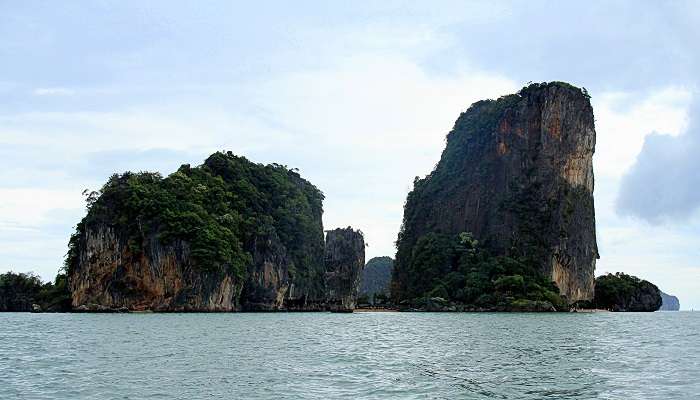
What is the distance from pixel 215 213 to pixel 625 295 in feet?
260

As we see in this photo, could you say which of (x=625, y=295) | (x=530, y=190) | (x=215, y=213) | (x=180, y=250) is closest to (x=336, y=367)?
(x=180, y=250)

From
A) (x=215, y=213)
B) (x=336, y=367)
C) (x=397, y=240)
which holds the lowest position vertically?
(x=336, y=367)

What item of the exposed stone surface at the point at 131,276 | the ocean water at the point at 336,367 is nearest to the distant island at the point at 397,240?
the exposed stone surface at the point at 131,276

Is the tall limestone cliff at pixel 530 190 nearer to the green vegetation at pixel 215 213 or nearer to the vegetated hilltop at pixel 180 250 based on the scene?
the green vegetation at pixel 215 213

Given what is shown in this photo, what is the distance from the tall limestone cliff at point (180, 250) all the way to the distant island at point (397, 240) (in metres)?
0.17

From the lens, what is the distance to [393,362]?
98.6ft

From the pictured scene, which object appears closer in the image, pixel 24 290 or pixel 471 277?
pixel 24 290

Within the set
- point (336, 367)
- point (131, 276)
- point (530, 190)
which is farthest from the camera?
point (530, 190)

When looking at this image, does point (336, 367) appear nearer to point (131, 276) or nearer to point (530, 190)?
point (131, 276)

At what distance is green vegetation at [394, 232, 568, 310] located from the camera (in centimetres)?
11138

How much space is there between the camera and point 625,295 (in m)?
132

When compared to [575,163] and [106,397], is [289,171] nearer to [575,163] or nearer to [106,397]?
[575,163]

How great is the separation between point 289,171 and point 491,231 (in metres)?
39.5

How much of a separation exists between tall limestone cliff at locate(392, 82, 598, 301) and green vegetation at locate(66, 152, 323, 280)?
2958cm
